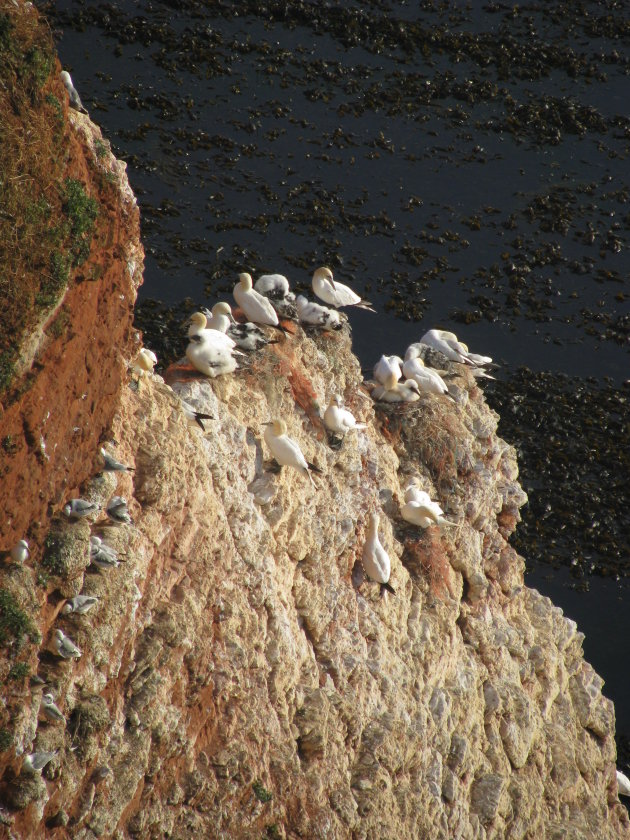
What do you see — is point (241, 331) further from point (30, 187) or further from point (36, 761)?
point (36, 761)

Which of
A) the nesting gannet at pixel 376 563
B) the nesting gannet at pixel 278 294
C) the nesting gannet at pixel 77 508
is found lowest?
the nesting gannet at pixel 376 563

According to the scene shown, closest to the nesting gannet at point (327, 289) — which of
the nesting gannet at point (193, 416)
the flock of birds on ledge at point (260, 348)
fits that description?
the flock of birds on ledge at point (260, 348)

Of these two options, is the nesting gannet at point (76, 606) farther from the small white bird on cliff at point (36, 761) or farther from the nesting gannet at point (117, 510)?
the small white bird on cliff at point (36, 761)

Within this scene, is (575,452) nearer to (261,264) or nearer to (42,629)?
(261,264)

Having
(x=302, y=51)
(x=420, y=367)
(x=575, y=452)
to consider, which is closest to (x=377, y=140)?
(x=302, y=51)

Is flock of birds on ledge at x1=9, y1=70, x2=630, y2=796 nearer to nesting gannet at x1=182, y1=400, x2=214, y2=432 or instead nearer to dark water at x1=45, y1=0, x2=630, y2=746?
nesting gannet at x1=182, y1=400, x2=214, y2=432

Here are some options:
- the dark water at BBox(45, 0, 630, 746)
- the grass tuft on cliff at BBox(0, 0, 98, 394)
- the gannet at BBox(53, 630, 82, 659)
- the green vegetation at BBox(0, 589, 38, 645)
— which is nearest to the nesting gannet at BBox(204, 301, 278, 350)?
the grass tuft on cliff at BBox(0, 0, 98, 394)

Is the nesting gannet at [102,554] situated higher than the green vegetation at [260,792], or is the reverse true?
the nesting gannet at [102,554]
